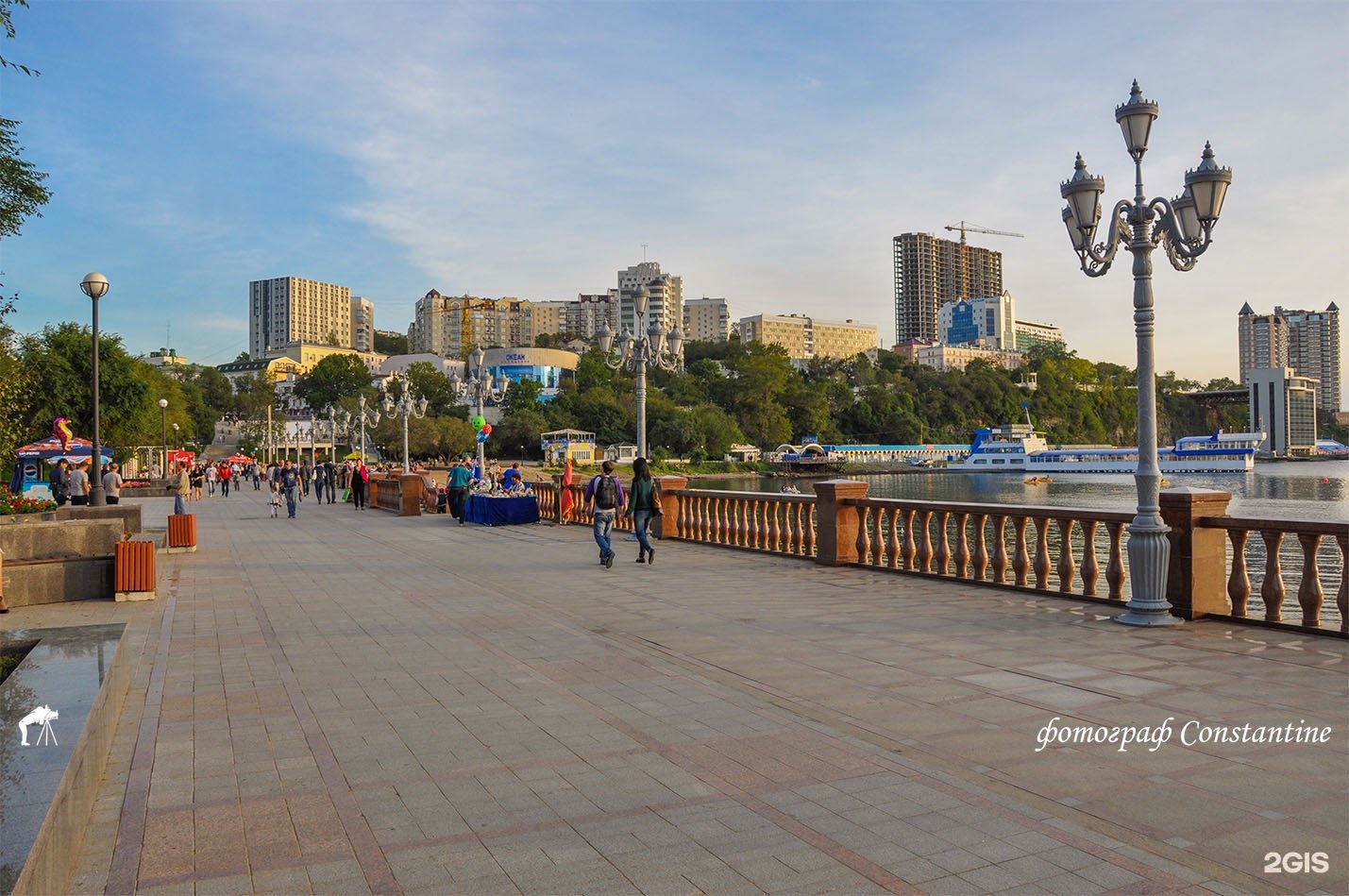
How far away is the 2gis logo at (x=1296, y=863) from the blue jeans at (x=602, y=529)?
1080 centimetres

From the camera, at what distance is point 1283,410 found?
134 metres

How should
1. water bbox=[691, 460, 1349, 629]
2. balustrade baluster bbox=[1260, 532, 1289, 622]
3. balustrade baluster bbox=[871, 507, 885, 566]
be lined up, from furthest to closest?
water bbox=[691, 460, 1349, 629] → balustrade baluster bbox=[871, 507, 885, 566] → balustrade baluster bbox=[1260, 532, 1289, 622]

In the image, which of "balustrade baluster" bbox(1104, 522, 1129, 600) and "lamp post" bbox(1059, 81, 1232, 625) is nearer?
"lamp post" bbox(1059, 81, 1232, 625)

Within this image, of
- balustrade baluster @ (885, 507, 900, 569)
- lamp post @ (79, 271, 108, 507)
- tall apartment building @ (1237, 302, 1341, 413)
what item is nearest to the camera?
balustrade baluster @ (885, 507, 900, 569)

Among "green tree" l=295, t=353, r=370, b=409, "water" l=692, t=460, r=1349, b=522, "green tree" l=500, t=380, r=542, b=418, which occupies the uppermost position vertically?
"green tree" l=295, t=353, r=370, b=409

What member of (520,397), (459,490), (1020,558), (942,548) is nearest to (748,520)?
(942,548)

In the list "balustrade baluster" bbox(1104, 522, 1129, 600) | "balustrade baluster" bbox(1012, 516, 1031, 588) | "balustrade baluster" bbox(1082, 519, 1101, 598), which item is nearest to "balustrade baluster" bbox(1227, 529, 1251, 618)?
"balustrade baluster" bbox(1104, 522, 1129, 600)

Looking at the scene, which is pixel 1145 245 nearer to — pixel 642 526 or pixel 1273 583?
pixel 1273 583

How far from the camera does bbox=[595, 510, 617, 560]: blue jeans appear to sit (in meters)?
14.2

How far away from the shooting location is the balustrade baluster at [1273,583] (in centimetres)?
828

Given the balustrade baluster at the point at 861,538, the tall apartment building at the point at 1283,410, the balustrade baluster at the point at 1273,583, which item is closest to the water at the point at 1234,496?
the balustrade baluster at the point at 1273,583

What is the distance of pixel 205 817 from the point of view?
4484 millimetres

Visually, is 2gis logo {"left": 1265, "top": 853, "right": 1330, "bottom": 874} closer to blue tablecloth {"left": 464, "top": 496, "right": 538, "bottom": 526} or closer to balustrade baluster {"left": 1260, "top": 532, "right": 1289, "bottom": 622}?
balustrade baluster {"left": 1260, "top": 532, "right": 1289, "bottom": 622}

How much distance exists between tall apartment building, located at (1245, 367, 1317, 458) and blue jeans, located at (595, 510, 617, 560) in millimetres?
138245
